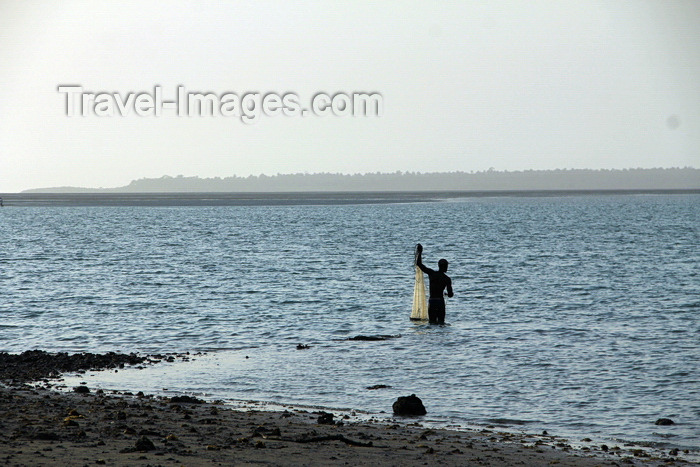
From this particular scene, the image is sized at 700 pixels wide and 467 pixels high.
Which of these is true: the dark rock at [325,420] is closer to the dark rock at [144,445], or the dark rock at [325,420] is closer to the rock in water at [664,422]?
the dark rock at [144,445]

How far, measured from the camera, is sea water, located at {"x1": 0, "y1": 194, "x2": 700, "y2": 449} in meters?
18.3

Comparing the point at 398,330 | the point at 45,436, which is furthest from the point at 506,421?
the point at 398,330

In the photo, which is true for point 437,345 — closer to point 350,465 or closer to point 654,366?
point 654,366

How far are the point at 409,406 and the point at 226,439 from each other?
487cm

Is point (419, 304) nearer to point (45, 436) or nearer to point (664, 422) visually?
point (664, 422)

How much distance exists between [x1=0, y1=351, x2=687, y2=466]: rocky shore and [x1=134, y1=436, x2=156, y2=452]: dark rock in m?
0.01

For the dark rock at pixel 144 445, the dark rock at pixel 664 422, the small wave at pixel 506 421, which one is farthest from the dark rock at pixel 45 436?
the dark rock at pixel 664 422

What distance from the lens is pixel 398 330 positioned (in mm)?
29172

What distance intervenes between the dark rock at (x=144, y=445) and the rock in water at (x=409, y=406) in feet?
20.2

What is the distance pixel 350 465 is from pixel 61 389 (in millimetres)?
8980

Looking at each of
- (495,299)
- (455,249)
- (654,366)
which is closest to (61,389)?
(654,366)

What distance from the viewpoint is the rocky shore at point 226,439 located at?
11.8 meters

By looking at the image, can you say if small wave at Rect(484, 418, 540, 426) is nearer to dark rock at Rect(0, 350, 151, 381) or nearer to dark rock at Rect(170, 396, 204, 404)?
dark rock at Rect(170, 396, 204, 404)

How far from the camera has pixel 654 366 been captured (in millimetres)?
21984
